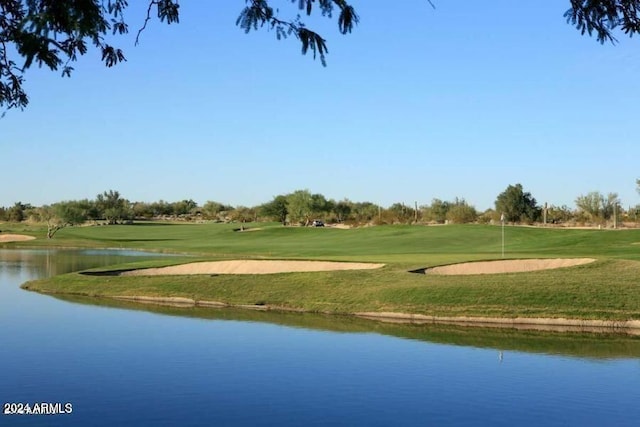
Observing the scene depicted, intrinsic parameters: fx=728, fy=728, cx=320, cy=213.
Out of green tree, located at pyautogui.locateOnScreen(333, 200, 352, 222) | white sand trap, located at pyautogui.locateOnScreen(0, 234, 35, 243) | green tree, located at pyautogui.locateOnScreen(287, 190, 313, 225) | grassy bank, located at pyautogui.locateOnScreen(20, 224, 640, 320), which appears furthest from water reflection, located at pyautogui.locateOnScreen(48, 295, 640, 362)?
green tree, located at pyautogui.locateOnScreen(333, 200, 352, 222)

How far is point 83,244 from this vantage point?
8038 cm

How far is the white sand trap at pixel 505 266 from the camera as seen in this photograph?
33.9 meters

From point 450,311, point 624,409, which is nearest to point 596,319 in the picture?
point 450,311

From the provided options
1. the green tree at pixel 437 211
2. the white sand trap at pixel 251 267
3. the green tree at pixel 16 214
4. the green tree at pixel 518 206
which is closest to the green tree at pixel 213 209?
the green tree at pixel 16 214

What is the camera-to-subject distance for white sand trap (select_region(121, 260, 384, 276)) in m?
36.7

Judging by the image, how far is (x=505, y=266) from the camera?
3500 cm

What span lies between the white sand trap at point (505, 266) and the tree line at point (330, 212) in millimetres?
9063

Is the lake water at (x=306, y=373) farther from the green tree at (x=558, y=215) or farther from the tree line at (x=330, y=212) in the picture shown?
the green tree at (x=558, y=215)

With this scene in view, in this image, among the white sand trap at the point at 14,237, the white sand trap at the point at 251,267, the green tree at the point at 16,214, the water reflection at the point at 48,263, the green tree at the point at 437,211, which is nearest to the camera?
the white sand trap at the point at 251,267

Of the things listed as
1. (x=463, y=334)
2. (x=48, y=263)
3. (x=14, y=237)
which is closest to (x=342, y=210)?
(x=14, y=237)

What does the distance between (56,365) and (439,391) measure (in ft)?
28.7

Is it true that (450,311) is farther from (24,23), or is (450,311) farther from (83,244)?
(83,244)

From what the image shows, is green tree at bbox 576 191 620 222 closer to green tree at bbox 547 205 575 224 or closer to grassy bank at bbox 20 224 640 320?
green tree at bbox 547 205 575 224

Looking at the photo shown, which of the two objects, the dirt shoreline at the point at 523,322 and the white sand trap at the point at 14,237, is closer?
the dirt shoreline at the point at 523,322
